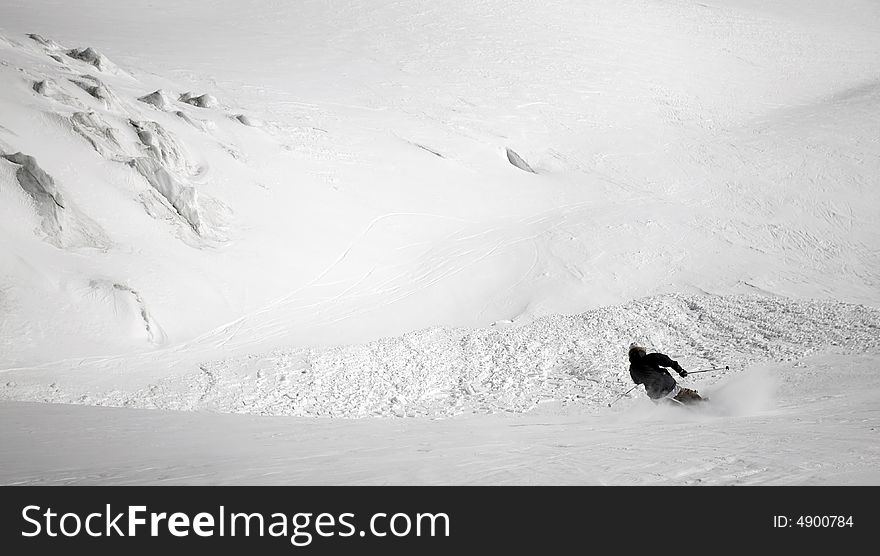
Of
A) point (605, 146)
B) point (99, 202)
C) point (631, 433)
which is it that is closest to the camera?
point (631, 433)

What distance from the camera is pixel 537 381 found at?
13438 millimetres

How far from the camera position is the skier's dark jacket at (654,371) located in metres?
9.44

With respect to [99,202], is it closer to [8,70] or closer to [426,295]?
Answer: [8,70]

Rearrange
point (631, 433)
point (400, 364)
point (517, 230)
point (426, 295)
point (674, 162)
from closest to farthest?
point (631, 433)
point (400, 364)
point (426, 295)
point (517, 230)
point (674, 162)

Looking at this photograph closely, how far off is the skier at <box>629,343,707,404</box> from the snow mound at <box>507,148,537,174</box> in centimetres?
2062

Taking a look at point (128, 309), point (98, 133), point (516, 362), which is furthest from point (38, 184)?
point (516, 362)

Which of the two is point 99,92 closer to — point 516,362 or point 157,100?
point 157,100

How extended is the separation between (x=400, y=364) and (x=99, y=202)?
940 cm

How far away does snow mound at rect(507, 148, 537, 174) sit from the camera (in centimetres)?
2959

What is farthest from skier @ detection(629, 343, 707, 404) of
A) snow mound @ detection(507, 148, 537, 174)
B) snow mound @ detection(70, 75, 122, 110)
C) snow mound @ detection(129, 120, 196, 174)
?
snow mound @ detection(507, 148, 537, 174)

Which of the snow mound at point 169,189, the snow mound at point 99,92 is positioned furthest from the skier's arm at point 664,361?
the snow mound at point 99,92

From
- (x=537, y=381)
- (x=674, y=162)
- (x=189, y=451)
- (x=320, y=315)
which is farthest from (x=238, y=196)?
(x=674, y=162)

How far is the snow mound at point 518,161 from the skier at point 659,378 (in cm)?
2062

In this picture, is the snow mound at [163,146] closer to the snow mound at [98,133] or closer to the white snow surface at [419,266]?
the white snow surface at [419,266]
